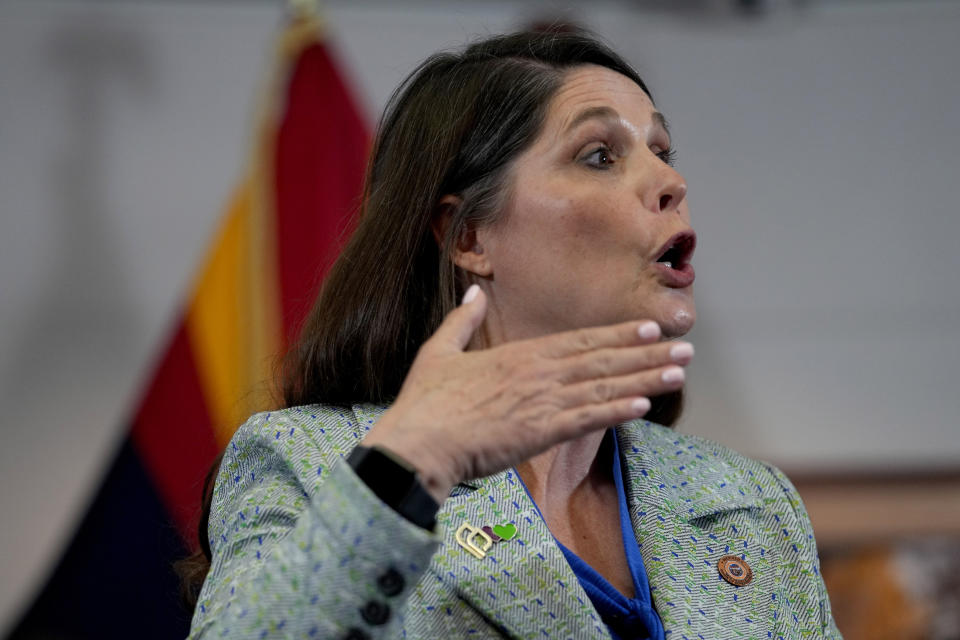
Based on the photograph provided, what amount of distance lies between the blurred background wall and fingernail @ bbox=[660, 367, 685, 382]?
236 centimetres

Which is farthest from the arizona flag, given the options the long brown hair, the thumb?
the thumb

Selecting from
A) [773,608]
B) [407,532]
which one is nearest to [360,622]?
[407,532]

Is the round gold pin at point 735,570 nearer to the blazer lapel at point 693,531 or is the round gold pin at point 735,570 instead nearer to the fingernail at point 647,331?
the blazer lapel at point 693,531

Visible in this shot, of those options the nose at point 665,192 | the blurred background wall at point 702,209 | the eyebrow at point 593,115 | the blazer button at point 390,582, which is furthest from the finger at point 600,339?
the blurred background wall at point 702,209

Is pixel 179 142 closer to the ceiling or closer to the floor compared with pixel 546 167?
closer to the floor

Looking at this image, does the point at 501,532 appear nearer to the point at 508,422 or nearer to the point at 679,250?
the point at 508,422

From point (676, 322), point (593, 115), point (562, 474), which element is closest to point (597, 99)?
point (593, 115)

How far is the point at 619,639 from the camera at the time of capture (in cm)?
136

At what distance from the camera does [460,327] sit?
1.16 meters

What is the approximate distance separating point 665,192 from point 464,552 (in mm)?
522

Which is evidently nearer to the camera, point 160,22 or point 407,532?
point 407,532

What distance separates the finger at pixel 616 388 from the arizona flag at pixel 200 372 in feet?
6.24

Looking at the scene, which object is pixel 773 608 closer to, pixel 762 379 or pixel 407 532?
pixel 407 532

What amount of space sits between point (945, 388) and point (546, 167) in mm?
2385
